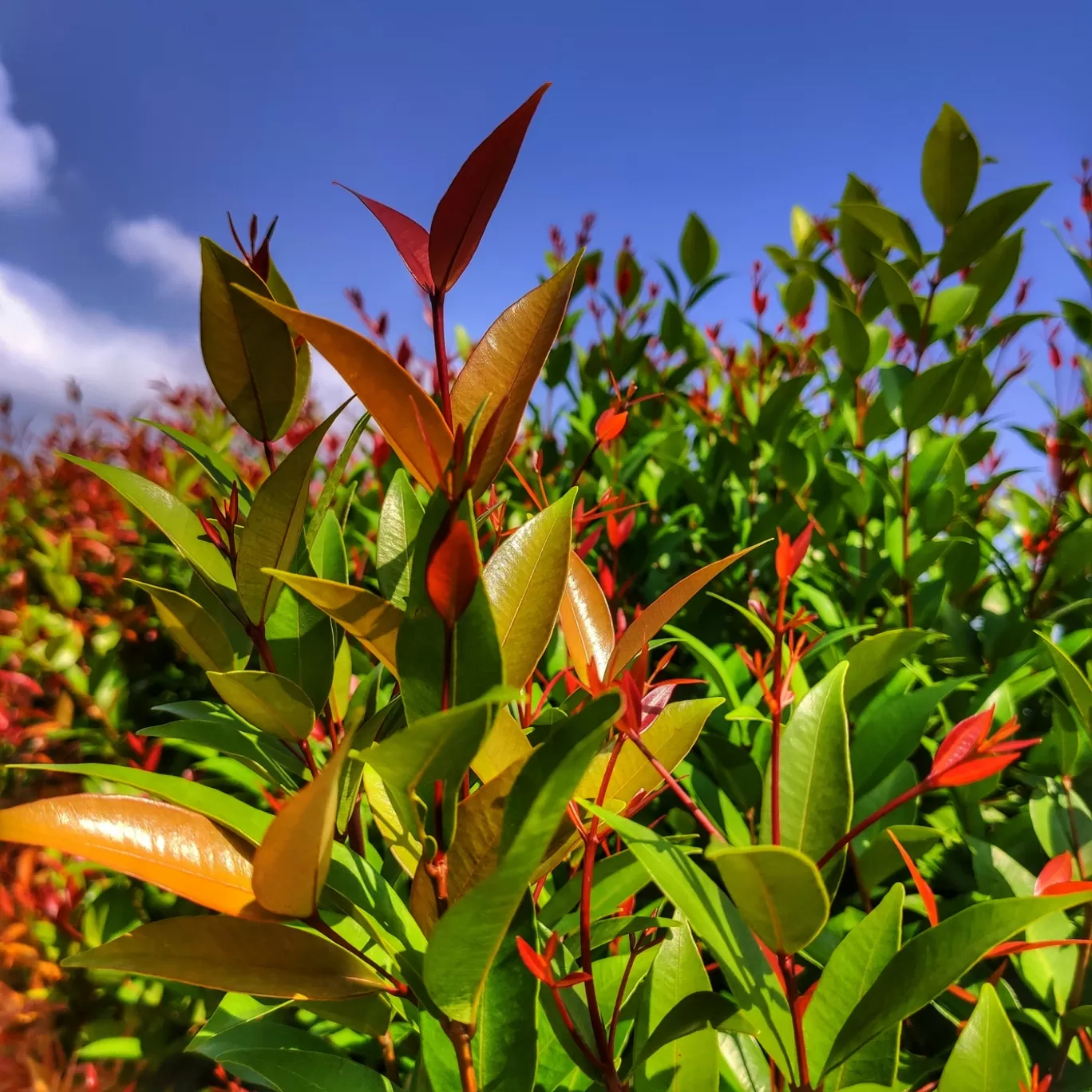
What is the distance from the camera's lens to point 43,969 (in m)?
1.33

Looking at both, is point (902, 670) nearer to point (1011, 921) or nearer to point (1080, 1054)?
point (1080, 1054)

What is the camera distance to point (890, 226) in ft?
4.11

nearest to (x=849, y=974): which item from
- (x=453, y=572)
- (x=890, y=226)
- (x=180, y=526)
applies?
(x=453, y=572)

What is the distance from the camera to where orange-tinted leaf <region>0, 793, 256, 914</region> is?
1.19 feet

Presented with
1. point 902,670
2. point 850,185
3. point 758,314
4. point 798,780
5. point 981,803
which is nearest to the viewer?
point 798,780

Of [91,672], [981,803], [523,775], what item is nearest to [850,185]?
[981,803]

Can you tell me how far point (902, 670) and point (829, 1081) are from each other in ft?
2.18

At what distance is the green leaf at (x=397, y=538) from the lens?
21.8 inches

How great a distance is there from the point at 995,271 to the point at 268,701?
56.6 inches

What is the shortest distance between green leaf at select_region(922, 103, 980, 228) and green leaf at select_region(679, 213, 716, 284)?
0.76 meters

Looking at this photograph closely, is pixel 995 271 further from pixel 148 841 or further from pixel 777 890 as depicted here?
pixel 148 841

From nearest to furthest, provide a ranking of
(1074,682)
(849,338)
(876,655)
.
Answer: (1074,682) < (876,655) < (849,338)

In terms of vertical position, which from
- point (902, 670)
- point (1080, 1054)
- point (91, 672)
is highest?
point (91, 672)

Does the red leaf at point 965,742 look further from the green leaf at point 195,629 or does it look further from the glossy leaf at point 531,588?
the green leaf at point 195,629
